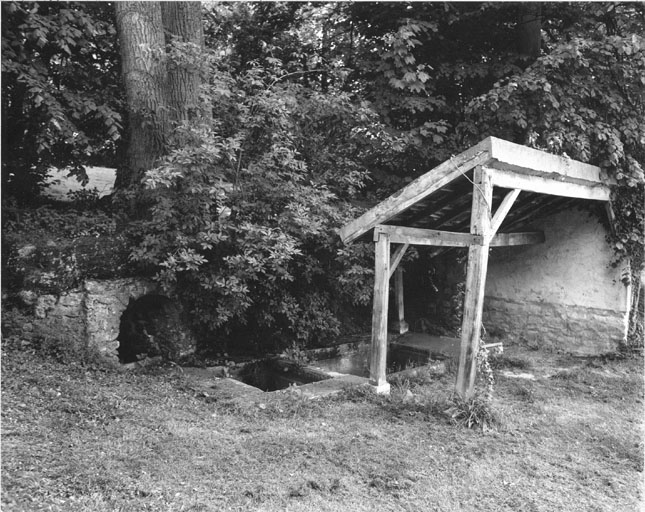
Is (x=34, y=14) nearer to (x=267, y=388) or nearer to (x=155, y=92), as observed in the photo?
(x=155, y=92)

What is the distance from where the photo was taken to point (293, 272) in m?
8.03

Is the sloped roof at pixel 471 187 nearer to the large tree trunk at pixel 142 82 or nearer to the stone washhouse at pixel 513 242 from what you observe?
the stone washhouse at pixel 513 242

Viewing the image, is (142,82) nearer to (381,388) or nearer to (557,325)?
(381,388)

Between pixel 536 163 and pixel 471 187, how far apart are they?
2.42 feet

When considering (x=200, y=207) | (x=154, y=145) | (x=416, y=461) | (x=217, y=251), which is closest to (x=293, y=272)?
(x=217, y=251)

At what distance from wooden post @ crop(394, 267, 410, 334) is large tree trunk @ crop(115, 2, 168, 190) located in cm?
452

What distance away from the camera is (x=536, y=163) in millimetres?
5879

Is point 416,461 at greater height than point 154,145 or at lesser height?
lesser

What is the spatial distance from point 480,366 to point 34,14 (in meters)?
6.45

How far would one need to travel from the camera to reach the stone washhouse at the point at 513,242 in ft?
17.7

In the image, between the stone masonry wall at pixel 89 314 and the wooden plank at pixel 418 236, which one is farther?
the stone masonry wall at pixel 89 314

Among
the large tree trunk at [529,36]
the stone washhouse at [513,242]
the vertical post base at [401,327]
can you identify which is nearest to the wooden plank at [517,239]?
the stone washhouse at [513,242]

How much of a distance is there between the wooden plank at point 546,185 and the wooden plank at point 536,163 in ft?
0.21

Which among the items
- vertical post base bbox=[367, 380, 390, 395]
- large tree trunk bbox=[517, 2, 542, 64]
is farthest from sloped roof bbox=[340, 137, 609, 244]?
large tree trunk bbox=[517, 2, 542, 64]
